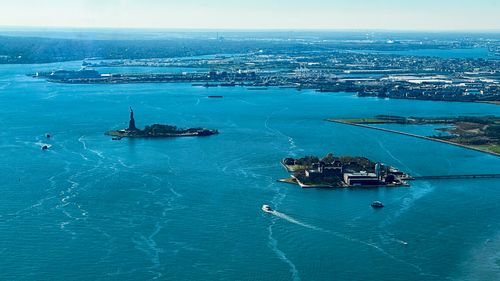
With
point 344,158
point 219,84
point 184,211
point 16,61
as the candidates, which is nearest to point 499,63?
point 219,84

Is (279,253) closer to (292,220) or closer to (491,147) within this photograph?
(292,220)

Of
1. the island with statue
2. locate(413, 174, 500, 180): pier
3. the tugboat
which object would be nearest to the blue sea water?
the tugboat

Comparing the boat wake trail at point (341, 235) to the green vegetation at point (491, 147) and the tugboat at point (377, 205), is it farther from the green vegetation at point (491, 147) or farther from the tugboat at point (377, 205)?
the green vegetation at point (491, 147)

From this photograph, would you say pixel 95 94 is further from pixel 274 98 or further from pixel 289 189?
pixel 289 189

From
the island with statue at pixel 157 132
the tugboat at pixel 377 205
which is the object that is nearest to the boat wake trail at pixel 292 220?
the tugboat at pixel 377 205

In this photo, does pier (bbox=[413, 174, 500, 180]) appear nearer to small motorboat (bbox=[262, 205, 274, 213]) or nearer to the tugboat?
the tugboat

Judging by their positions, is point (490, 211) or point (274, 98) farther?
point (274, 98)
